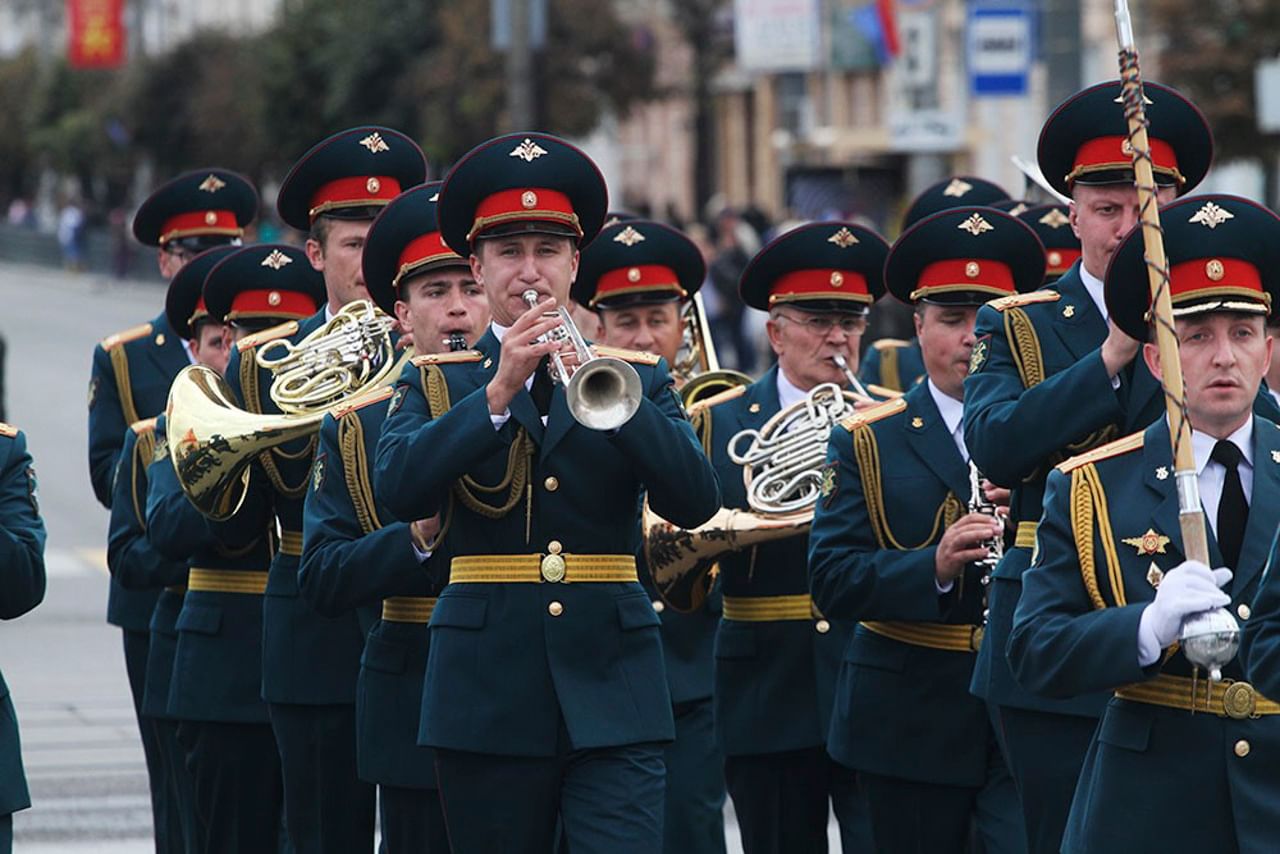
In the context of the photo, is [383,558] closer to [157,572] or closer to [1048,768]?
[1048,768]

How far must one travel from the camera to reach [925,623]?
7.23m

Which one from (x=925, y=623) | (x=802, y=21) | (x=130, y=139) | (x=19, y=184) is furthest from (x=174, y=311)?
(x=19, y=184)

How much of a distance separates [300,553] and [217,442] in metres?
0.40

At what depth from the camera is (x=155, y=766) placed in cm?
877

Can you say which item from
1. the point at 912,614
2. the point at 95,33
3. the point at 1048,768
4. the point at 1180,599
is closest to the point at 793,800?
the point at 912,614

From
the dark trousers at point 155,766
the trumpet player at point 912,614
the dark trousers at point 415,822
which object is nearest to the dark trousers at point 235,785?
the dark trousers at point 155,766

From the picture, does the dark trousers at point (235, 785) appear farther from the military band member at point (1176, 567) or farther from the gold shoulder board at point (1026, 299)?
the military band member at point (1176, 567)

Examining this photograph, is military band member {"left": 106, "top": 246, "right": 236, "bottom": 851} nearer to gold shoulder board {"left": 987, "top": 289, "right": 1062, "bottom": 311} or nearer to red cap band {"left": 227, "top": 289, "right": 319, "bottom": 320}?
red cap band {"left": 227, "top": 289, "right": 319, "bottom": 320}

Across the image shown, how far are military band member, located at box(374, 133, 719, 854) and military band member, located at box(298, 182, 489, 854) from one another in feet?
1.69

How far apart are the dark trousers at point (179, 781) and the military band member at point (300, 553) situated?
647 millimetres

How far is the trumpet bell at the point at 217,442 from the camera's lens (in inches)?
291

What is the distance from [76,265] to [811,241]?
56.4m

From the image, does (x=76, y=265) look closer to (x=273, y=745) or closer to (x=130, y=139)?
(x=130, y=139)

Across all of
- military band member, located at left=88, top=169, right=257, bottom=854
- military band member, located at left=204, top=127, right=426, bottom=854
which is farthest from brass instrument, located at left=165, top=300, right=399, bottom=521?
military band member, located at left=88, top=169, right=257, bottom=854
